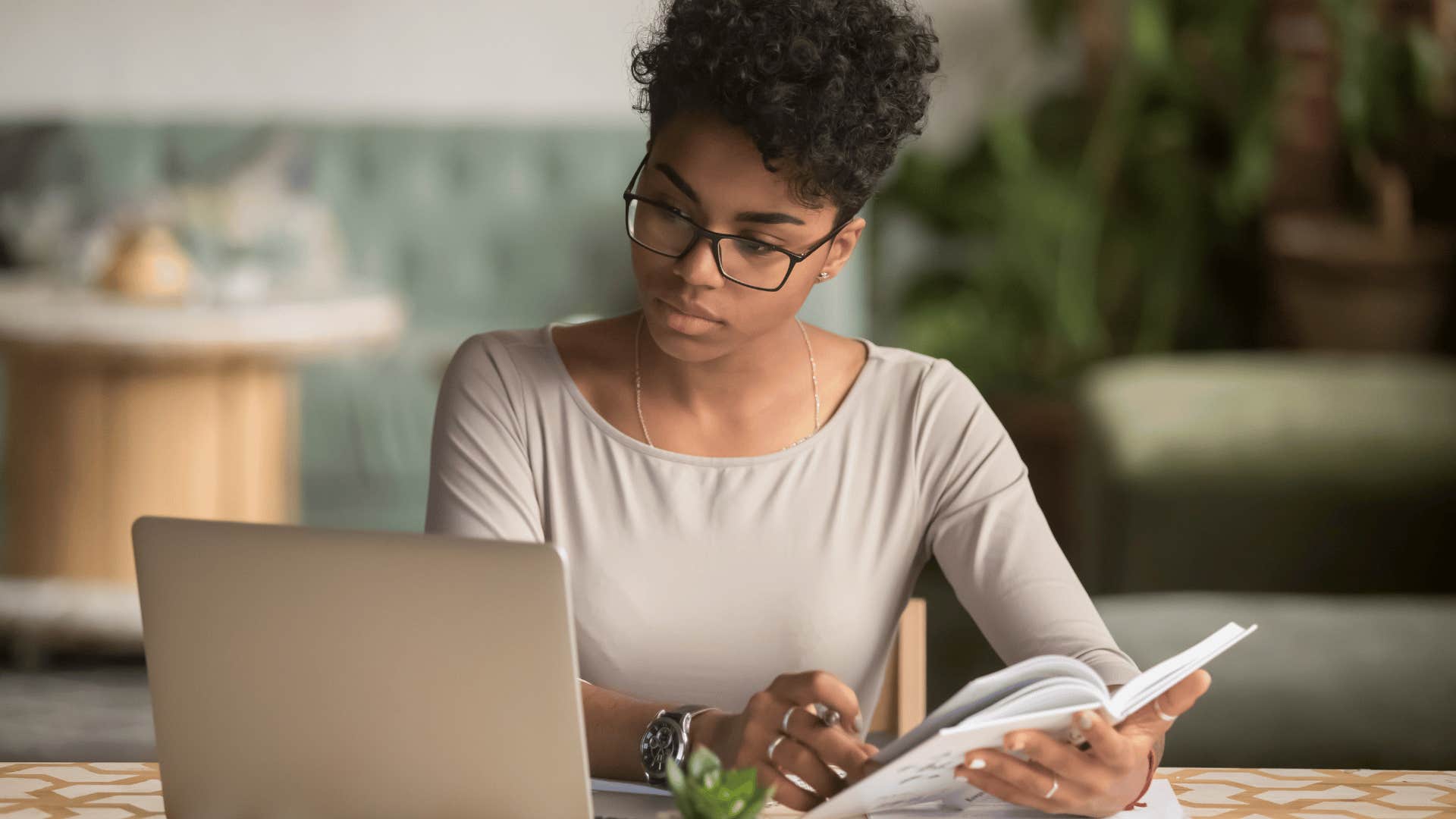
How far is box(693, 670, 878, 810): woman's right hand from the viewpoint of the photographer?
1.04 metres

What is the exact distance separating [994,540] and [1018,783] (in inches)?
14.6

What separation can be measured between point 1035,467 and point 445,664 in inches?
146

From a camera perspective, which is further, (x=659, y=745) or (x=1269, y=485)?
(x=1269, y=485)

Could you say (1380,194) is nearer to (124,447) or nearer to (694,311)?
(124,447)

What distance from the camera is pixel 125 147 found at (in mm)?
4441

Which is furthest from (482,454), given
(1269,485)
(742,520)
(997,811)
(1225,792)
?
(1269,485)

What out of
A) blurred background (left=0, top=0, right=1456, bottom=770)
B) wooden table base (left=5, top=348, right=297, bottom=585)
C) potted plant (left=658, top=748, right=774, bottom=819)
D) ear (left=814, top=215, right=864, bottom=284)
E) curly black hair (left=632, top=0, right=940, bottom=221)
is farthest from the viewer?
wooden table base (left=5, top=348, right=297, bottom=585)

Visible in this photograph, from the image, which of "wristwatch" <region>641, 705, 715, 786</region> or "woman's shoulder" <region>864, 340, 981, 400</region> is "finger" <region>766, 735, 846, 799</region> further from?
"woman's shoulder" <region>864, 340, 981, 400</region>

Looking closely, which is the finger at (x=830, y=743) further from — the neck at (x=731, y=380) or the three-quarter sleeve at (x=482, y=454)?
the neck at (x=731, y=380)

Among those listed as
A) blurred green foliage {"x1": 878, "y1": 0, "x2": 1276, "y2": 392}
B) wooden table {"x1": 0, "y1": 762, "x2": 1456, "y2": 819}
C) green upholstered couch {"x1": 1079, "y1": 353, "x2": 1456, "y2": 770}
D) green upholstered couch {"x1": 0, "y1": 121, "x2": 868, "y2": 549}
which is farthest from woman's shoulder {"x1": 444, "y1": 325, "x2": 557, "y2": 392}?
blurred green foliage {"x1": 878, "y1": 0, "x2": 1276, "y2": 392}

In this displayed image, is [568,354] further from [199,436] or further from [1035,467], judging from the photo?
[1035,467]

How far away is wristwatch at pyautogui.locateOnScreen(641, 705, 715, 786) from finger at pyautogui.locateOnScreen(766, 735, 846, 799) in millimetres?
97

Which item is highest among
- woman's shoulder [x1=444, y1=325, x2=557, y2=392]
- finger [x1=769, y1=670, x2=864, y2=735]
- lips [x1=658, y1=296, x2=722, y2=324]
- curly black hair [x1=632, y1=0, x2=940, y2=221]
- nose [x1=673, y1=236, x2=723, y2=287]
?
curly black hair [x1=632, y1=0, x2=940, y2=221]

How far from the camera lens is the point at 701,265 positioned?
4.00 ft
